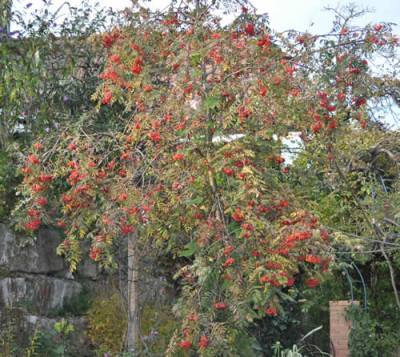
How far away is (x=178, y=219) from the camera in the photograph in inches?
184

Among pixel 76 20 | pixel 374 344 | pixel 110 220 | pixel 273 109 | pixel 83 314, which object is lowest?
pixel 374 344

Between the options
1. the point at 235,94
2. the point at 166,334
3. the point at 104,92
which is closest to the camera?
the point at 235,94

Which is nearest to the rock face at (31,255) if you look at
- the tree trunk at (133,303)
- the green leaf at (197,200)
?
the tree trunk at (133,303)

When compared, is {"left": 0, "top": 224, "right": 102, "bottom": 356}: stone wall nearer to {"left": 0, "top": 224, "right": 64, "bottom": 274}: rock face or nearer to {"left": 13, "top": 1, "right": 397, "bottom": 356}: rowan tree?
{"left": 0, "top": 224, "right": 64, "bottom": 274}: rock face

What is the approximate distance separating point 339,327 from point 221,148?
14.7 ft

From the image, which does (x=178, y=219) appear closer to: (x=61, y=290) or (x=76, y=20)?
(x=61, y=290)

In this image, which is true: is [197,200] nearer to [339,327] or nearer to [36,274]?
[36,274]

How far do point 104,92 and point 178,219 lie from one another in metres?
1.42

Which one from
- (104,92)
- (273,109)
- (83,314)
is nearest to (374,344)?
(83,314)

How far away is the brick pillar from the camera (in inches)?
290

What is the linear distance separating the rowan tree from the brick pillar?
11.0ft

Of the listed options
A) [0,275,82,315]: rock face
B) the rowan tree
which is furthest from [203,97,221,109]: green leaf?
[0,275,82,315]: rock face

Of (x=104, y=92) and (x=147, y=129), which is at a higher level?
(x=104, y=92)

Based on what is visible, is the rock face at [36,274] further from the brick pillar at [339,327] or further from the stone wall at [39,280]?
the brick pillar at [339,327]
